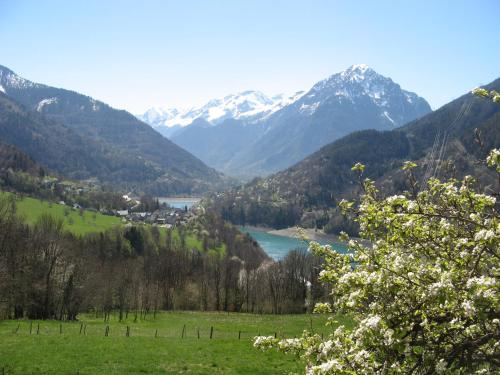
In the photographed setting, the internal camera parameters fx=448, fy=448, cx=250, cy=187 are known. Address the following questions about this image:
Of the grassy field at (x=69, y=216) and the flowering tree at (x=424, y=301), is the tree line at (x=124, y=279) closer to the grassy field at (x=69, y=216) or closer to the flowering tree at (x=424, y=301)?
the grassy field at (x=69, y=216)

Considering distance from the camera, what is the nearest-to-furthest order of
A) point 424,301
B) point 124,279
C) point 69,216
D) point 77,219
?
1. point 424,301
2. point 124,279
3. point 69,216
4. point 77,219

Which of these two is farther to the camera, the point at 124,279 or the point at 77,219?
the point at 77,219

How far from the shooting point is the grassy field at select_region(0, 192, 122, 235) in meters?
129

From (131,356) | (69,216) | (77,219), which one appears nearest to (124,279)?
(131,356)

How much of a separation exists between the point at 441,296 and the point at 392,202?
7.41 ft

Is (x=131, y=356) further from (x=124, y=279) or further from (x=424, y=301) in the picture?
(x=124, y=279)

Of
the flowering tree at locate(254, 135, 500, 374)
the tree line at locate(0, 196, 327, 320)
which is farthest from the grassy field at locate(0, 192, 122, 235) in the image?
the flowering tree at locate(254, 135, 500, 374)

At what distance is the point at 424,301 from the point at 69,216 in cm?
15060

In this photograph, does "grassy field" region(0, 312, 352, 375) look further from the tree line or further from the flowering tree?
the flowering tree

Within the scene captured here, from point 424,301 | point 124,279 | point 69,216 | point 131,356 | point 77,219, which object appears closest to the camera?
point 424,301

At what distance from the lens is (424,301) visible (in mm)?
6840

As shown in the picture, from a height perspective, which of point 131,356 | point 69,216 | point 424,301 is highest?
point 424,301

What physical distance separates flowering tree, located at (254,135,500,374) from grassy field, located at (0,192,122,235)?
12465cm

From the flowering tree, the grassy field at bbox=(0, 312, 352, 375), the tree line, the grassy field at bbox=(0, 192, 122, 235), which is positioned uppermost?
the flowering tree
